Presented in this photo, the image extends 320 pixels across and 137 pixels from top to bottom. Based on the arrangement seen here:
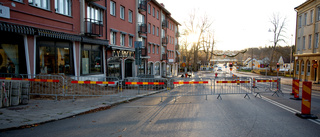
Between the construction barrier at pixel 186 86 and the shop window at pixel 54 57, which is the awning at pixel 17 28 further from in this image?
the construction barrier at pixel 186 86

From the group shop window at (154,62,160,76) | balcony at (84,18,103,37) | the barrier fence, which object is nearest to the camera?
the barrier fence

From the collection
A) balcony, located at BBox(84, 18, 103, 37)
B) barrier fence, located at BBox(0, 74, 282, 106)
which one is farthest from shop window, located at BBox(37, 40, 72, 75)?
balcony, located at BBox(84, 18, 103, 37)

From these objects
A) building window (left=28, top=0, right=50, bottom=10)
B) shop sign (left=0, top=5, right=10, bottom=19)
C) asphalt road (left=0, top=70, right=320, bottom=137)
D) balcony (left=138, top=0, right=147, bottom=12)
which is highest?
balcony (left=138, top=0, right=147, bottom=12)

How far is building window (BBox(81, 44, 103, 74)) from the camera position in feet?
47.7

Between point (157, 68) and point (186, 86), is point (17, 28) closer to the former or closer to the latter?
point (186, 86)

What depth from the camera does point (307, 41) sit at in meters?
27.3

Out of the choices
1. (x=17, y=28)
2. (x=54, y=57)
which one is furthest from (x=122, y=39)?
(x=17, y=28)

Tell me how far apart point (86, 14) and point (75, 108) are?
9.44 metres

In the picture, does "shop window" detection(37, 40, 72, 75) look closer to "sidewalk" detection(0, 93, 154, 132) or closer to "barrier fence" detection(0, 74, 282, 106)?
"barrier fence" detection(0, 74, 282, 106)

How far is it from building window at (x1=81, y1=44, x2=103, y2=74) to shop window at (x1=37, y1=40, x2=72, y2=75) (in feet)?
4.40

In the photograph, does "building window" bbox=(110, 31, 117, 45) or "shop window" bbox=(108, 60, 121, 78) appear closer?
"shop window" bbox=(108, 60, 121, 78)

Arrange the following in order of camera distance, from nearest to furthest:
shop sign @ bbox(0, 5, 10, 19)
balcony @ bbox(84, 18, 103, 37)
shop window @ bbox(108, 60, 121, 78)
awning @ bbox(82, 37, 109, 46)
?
shop sign @ bbox(0, 5, 10, 19) < awning @ bbox(82, 37, 109, 46) < balcony @ bbox(84, 18, 103, 37) < shop window @ bbox(108, 60, 121, 78)

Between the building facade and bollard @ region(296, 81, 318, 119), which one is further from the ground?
the building facade

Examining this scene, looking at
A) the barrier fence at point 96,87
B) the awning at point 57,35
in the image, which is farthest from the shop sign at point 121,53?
the barrier fence at point 96,87
